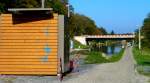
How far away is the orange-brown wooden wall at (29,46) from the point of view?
75.4 ft

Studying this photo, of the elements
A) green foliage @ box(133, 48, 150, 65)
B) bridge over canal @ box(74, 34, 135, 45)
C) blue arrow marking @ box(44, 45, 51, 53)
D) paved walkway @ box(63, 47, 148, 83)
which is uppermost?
bridge over canal @ box(74, 34, 135, 45)

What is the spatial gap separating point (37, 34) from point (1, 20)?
175 cm

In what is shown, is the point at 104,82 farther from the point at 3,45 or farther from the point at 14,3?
the point at 14,3

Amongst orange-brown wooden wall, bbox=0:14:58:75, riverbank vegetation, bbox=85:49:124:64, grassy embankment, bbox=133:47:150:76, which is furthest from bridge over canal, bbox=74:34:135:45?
orange-brown wooden wall, bbox=0:14:58:75

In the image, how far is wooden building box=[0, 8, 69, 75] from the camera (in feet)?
75.3

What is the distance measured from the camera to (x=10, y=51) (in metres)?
23.3

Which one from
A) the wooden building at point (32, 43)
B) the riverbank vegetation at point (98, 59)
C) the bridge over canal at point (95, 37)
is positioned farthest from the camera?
the bridge over canal at point (95, 37)

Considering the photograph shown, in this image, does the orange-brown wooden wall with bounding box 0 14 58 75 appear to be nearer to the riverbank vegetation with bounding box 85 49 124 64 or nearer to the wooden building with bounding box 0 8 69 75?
the wooden building with bounding box 0 8 69 75

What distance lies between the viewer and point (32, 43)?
2311 centimetres

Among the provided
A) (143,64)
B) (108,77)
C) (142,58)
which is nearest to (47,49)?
(108,77)

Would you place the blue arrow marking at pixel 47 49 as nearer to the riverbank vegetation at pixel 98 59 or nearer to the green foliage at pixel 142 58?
the green foliage at pixel 142 58

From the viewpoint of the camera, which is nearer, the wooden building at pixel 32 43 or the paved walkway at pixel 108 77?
the paved walkway at pixel 108 77

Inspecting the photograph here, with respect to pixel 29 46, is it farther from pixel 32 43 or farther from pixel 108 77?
pixel 108 77

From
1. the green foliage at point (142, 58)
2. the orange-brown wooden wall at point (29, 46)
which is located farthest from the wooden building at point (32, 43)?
the green foliage at point (142, 58)
